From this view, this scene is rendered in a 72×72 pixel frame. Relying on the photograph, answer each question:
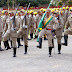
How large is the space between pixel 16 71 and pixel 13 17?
3.61m

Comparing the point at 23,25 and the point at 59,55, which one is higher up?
the point at 23,25

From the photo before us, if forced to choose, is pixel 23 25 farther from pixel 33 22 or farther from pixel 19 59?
pixel 33 22

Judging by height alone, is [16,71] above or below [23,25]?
below

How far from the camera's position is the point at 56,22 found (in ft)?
41.3

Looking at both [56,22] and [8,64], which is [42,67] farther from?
[56,22]

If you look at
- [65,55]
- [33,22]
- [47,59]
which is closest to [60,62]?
[47,59]

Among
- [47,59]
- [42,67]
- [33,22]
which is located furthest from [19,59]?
[33,22]

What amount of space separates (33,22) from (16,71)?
1181cm

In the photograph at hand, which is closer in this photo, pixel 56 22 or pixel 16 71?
pixel 16 71

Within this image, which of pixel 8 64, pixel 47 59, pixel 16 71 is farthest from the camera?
pixel 47 59

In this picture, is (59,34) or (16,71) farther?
(59,34)

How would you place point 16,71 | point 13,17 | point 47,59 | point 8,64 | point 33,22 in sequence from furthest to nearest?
point 33,22, point 13,17, point 47,59, point 8,64, point 16,71

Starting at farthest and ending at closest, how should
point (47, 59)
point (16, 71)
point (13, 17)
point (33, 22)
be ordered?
point (33, 22), point (13, 17), point (47, 59), point (16, 71)

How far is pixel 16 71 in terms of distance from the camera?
983 centimetres
